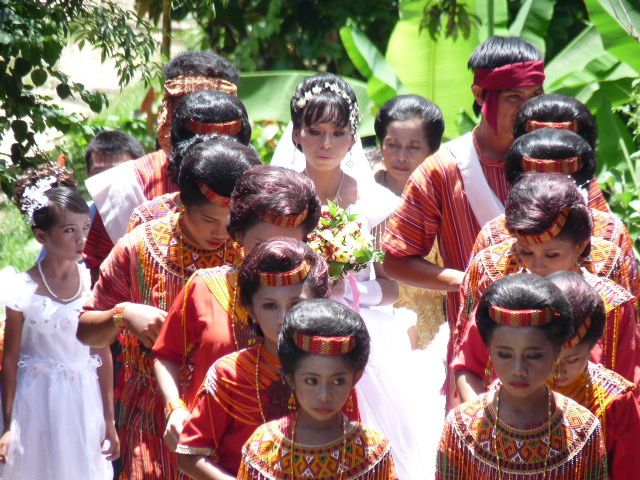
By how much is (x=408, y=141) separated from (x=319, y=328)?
10.8 feet

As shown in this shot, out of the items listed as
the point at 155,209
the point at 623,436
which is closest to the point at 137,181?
the point at 155,209

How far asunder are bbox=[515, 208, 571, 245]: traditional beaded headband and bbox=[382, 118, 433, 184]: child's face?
268 cm

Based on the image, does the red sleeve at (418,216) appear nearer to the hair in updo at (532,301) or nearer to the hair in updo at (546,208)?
the hair in updo at (546,208)

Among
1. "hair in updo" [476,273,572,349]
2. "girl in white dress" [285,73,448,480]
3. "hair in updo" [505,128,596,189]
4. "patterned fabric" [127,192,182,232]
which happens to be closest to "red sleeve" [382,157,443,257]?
"girl in white dress" [285,73,448,480]

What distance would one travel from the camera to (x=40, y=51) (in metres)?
6.32

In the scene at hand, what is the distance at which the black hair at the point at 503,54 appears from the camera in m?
5.80

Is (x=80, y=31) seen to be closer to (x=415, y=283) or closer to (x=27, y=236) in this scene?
(x=415, y=283)

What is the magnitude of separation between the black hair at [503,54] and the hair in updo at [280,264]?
5.58 feet

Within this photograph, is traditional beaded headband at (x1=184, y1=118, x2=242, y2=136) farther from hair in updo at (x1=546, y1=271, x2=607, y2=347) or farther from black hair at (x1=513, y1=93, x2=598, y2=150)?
hair in updo at (x1=546, y1=271, x2=607, y2=347)

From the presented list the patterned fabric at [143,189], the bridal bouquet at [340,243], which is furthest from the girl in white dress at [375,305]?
the patterned fabric at [143,189]

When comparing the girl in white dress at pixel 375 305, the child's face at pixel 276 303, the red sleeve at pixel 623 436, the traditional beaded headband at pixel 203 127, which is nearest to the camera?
the red sleeve at pixel 623 436

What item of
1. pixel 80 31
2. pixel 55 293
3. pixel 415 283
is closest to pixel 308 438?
pixel 415 283

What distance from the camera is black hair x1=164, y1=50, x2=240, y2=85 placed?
21.1 ft

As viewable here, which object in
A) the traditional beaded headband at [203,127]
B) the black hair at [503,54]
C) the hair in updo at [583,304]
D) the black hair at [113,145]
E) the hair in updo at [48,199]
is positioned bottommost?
the black hair at [113,145]
